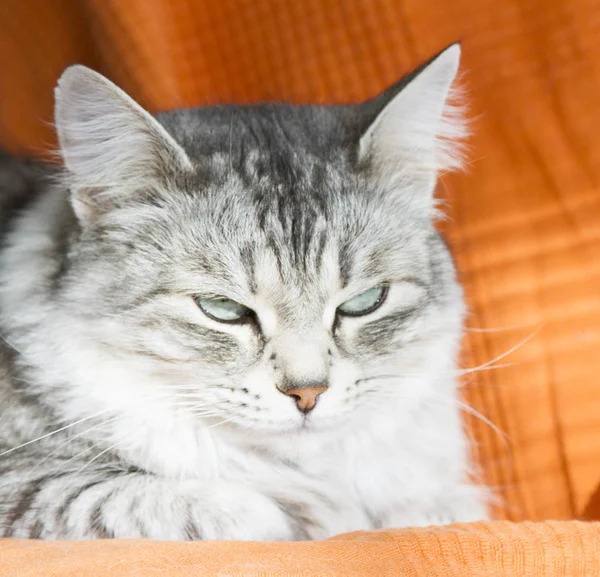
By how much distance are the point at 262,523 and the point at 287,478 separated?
0.41ft

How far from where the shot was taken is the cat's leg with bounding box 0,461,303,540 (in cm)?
96

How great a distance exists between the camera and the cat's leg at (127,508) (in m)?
0.96

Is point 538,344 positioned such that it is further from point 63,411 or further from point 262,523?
point 63,411

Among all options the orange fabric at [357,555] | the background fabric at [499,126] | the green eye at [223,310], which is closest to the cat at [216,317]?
the green eye at [223,310]

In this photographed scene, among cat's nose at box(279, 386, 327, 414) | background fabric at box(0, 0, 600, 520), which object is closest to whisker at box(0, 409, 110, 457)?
cat's nose at box(279, 386, 327, 414)

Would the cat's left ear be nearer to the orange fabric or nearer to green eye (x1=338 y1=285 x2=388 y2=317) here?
green eye (x1=338 y1=285 x2=388 y2=317)

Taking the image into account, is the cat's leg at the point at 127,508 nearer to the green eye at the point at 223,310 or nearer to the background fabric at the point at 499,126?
the green eye at the point at 223,310

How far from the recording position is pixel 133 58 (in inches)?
71.2

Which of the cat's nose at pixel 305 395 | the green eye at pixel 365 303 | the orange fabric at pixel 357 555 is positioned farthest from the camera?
the green eye at pixel 365 303

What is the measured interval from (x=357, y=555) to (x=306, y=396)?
0.21m

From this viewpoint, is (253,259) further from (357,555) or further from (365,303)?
(357,555)

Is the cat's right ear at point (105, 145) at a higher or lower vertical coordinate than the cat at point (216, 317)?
higher

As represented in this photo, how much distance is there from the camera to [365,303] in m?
1.08

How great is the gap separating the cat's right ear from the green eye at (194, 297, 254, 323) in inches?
7.5
